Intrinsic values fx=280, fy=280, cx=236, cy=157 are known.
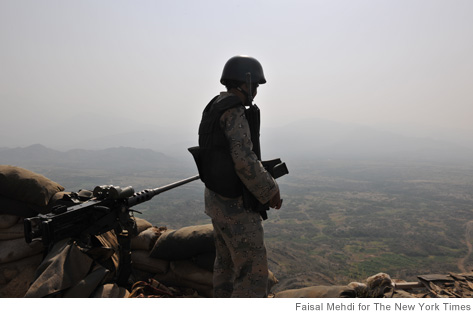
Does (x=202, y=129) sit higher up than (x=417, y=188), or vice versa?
(x=202, y=129)

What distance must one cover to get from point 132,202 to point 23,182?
2.37 m

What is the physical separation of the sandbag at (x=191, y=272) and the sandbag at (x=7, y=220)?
8.54 feet

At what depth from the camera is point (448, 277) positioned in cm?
480

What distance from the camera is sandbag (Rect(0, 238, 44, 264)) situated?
13.5ft

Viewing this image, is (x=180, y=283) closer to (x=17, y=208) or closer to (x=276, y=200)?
(x=17, y=208)

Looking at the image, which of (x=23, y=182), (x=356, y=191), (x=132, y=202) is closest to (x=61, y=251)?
(x=132, y=202)

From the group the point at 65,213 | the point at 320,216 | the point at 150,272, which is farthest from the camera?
the point at 320,216

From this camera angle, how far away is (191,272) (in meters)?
4.94

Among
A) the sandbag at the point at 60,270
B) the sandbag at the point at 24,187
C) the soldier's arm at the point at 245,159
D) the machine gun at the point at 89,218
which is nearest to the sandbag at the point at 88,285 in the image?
the sandbag at the point at 60,270

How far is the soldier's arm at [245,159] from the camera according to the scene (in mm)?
2787

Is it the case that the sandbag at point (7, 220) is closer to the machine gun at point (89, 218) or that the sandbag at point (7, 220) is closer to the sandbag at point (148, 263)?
the machine gun at point (89, 218)

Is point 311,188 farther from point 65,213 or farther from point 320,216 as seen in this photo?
point 65,213

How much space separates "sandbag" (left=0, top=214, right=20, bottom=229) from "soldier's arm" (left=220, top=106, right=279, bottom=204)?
3.92m

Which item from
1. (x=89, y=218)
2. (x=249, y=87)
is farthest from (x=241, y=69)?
(x=89, y=218)
